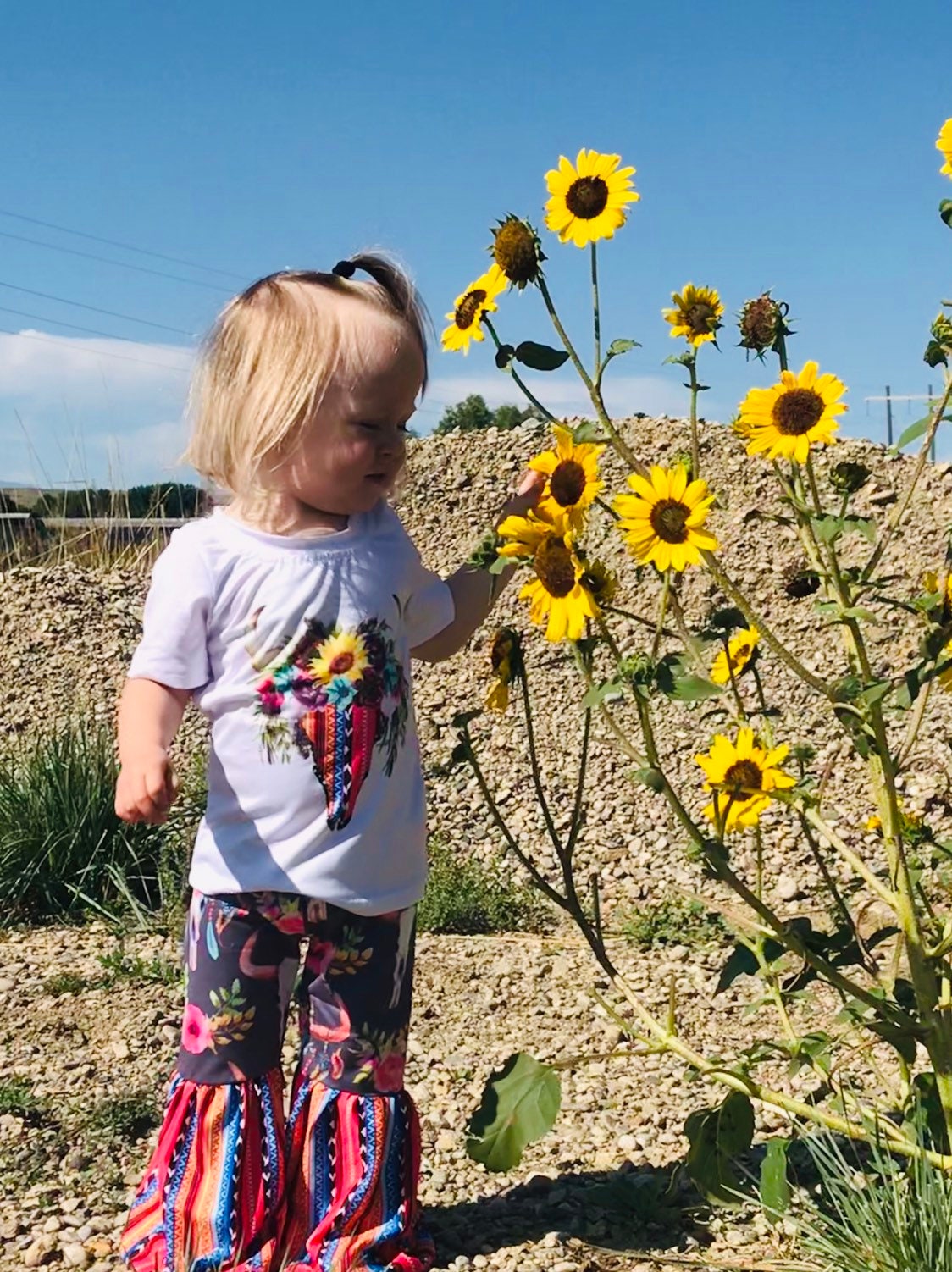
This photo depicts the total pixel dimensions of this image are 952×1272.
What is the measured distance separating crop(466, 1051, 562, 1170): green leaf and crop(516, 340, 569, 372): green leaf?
100 cm

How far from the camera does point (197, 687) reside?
2.19 metres

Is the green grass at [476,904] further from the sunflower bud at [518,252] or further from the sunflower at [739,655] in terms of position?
the sunflower bud at [518,252]

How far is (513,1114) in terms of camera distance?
220 cm

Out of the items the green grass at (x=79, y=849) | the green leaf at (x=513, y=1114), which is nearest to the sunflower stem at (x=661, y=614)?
the green leaf at (x=513, y=1114)

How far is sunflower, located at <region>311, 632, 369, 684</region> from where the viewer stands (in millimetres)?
2176

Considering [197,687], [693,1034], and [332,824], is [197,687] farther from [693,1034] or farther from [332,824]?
[693,1034]

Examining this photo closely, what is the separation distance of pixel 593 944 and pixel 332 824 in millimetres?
423

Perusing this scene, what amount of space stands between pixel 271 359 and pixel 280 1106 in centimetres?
109

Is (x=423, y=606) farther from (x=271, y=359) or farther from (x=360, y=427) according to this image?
(x=271, y=359)

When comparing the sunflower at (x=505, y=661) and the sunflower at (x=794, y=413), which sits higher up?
the sunflower at (x=794, y=413)

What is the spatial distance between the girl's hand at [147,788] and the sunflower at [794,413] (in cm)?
90

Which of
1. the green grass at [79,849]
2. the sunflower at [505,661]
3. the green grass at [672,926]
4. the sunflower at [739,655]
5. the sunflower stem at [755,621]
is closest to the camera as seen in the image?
the sunflower stem at [755,621]

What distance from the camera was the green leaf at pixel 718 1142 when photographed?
7.16 ft

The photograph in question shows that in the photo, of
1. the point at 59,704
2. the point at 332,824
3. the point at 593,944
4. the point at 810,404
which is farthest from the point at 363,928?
the point at 59,704
